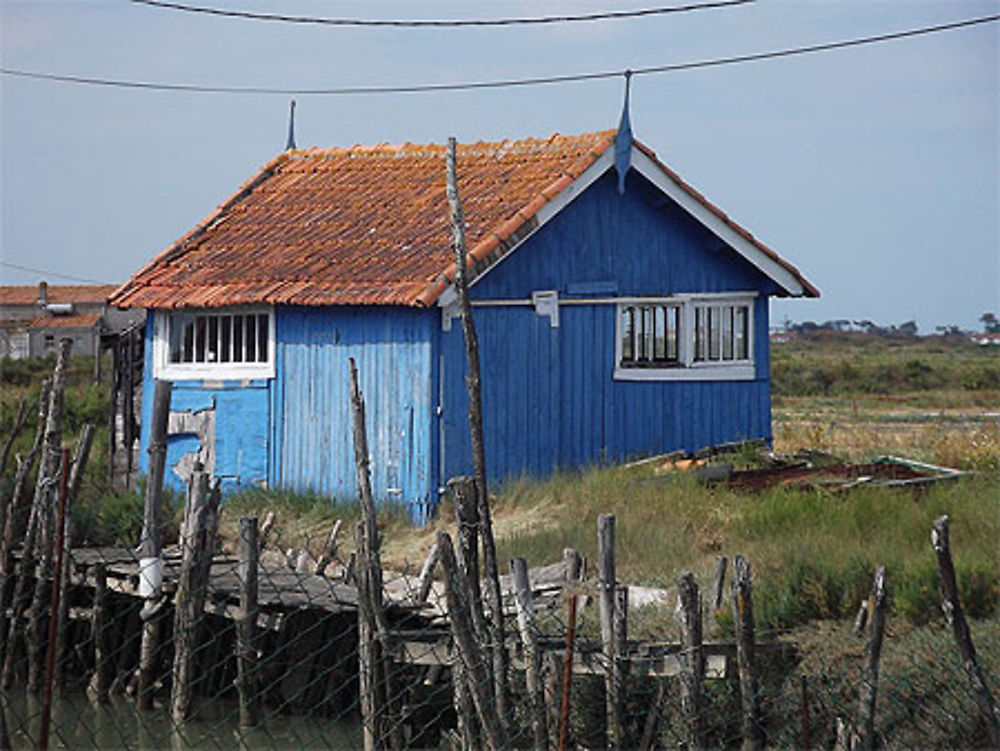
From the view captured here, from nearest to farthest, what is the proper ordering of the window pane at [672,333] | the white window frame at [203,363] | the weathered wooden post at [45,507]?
the weathered wooden post at [45,507] < the white window frame at [203,363] < the window pane at [672,333]

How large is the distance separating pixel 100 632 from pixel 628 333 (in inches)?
311

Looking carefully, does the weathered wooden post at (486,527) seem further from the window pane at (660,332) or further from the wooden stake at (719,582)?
the window pane at (660,332)

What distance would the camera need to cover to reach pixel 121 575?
1390cm

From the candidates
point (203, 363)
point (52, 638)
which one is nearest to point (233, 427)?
point (203, 363)

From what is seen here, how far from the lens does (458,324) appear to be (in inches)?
683

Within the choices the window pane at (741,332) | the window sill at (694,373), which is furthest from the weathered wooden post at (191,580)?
the window pane at (741,332)

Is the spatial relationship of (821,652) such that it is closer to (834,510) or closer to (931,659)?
(931,659)

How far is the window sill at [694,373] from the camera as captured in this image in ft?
62.8

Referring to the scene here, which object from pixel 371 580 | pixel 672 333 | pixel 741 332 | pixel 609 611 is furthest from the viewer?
pixel 741 332

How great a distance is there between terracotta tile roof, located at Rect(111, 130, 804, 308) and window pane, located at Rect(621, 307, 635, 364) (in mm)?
1575

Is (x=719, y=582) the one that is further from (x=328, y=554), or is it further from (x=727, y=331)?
(x=727, y=331)

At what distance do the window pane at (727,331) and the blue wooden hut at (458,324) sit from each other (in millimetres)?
31

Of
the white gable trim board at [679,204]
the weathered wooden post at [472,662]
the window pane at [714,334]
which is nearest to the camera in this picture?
the weathered wooden post at [472,662]

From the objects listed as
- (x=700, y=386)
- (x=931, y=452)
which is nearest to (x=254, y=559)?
(x=700, y=386)
